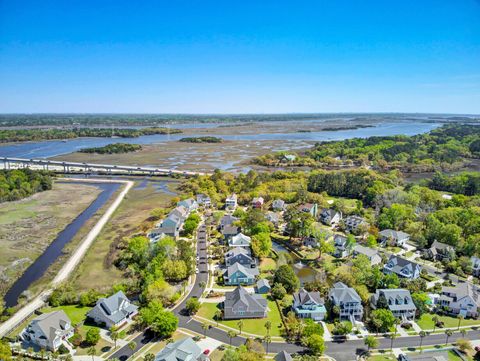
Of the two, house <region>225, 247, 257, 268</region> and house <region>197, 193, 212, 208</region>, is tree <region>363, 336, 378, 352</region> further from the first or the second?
house <region>197, 193, 212, 208</region>

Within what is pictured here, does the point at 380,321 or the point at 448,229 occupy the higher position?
the point at 448,229

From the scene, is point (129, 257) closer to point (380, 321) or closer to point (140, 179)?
point (380, 321)

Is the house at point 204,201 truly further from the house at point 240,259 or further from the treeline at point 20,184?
the treeline at point 20,184

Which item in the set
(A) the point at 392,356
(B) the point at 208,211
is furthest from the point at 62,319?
(B) the point at 208,211

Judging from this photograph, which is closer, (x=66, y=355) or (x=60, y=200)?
(x=66, y=355)

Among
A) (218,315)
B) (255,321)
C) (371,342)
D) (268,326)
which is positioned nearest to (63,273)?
(218,315)

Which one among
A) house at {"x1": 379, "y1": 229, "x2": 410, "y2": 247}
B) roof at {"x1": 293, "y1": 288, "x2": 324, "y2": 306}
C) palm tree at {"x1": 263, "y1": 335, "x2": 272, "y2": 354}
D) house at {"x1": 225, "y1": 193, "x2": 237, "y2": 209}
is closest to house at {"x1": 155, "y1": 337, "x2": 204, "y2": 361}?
palm tree at {"x1": 263, "y1": 335, "x2": 272, "y2": 354}

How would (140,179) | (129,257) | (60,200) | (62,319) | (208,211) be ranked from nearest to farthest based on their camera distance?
(62,319) < (129,257) < (208,211) < (60,200) < (140,179)

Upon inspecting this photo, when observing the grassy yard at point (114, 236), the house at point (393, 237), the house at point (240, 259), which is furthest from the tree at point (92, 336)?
the house at point (393, 237)
